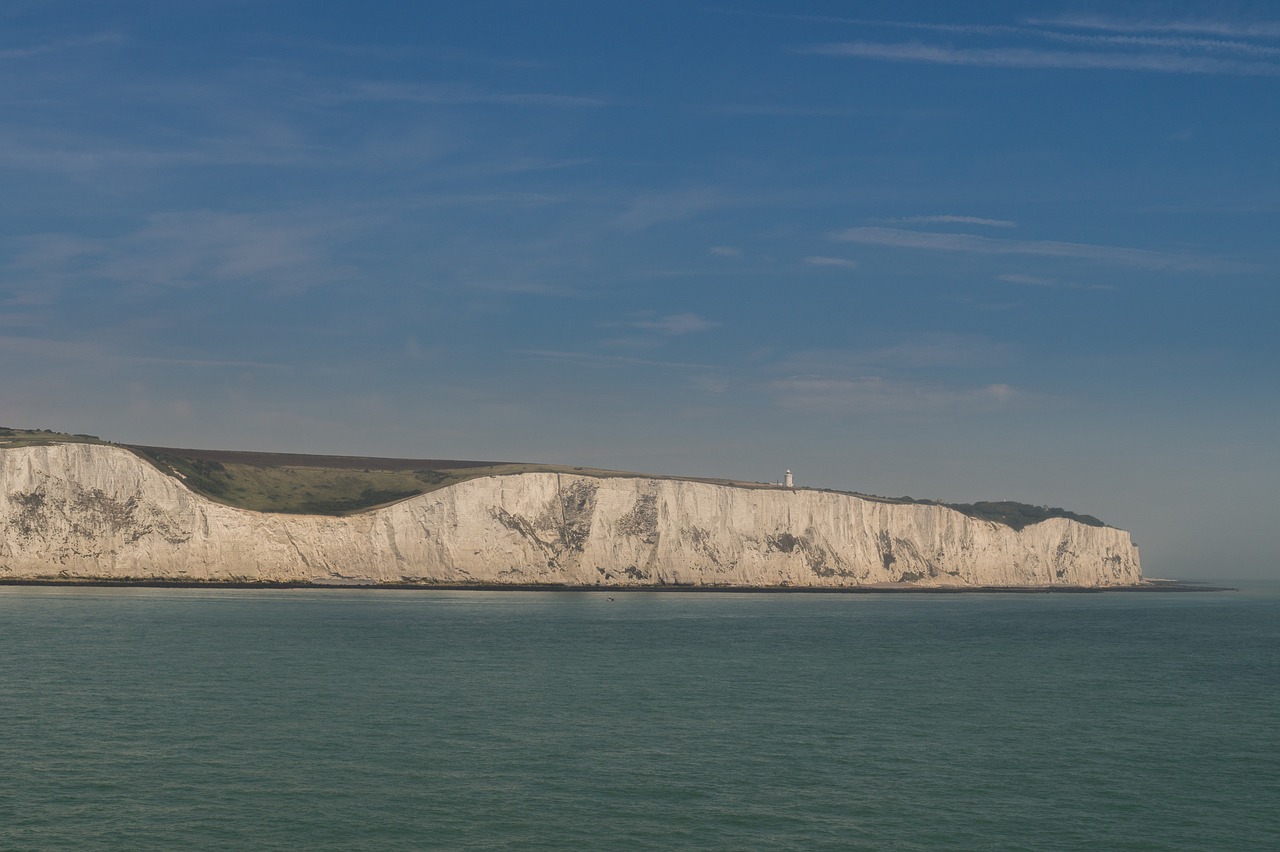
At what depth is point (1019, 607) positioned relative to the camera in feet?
324

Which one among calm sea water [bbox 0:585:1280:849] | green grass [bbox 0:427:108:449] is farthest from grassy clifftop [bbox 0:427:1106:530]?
calm sea water [bbox 0:585:1280:849]

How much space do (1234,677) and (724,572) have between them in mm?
72451

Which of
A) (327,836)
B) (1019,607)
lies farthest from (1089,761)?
(1019,607)

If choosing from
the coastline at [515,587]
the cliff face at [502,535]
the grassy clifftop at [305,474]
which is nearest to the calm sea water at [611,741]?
the coastline at [515,587]

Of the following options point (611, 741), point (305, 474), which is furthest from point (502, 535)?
point (611, 741)

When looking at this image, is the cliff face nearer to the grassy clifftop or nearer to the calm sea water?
the grassy clifftop

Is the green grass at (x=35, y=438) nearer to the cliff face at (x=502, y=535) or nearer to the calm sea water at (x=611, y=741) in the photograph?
the cliff face at (x=502, y=535)

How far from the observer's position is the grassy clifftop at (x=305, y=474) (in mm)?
97500

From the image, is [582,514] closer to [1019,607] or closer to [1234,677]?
[1019,607]

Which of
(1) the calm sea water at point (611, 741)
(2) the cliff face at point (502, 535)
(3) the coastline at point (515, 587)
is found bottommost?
(3) the coastline at point (515, 587)

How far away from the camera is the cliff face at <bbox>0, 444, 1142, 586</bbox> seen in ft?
286

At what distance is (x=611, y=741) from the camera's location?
88.0ft

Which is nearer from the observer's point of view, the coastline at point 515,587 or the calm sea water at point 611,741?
the calm sea water at point 611,741

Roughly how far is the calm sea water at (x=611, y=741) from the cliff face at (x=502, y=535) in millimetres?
35749
